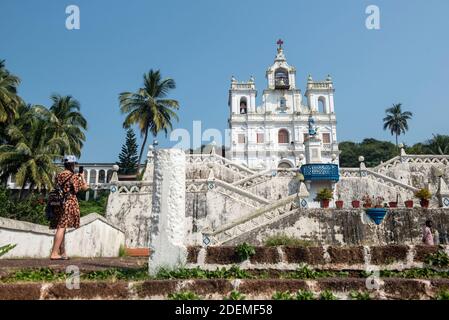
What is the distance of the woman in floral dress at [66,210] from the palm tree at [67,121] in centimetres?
2583

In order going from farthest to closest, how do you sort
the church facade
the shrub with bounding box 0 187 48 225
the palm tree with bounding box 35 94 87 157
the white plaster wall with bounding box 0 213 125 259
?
the church facade, the palm tree with bounding box 35 94 87 157, the shrub with bounding box 0 187 48 225, the white plaster wall with bounding box 0 213 125 259

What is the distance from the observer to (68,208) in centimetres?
673

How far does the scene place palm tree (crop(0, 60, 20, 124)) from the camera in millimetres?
24094

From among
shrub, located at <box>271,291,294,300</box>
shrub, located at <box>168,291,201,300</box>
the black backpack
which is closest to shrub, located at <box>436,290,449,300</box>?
shrub, located at <box>271,291,294,300</box>

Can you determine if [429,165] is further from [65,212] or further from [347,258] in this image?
[65,212]

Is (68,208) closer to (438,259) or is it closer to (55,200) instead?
(55,200)

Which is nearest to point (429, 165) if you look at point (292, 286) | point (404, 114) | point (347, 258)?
point (347, 258)

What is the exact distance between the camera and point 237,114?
44312 mm

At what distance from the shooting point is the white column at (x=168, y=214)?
5242mm

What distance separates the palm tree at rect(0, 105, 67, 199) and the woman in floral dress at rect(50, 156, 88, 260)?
20.0 m

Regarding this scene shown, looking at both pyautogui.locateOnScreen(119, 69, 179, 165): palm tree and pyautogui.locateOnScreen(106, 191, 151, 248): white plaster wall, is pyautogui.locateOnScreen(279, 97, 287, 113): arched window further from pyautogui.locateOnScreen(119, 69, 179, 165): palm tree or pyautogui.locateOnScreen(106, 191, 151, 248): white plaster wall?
pyautogui.locateOnScreen(106, 191, 151, 248): white plaster wall

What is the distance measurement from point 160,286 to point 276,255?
214cm

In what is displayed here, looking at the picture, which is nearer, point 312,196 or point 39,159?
point 312,196

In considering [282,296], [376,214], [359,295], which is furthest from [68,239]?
[376,214]
